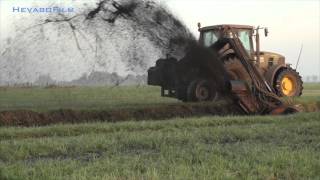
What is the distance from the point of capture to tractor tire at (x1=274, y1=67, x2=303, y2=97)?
24.2 metres

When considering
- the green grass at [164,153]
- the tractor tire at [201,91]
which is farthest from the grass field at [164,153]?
the tractor tire at [201,91]

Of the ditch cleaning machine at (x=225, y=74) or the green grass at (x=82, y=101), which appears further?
the green grass at (x=82, y=101)

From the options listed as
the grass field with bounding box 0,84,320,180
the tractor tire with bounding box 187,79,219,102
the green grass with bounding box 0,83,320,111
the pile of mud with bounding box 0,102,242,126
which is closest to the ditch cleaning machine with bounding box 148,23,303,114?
the tractor tire with bounding box 187,79,219,102

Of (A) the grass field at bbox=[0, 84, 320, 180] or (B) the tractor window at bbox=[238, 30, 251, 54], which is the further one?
(B) the tractor window at bbox=[238, 30, 251, 54]

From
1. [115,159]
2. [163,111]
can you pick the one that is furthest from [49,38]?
[115,159]

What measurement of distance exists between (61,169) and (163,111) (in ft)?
45.1

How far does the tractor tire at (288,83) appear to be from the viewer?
951 inches

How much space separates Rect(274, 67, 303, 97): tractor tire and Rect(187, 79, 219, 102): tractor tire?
110 inches

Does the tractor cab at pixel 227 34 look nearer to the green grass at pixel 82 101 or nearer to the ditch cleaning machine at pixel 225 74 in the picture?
the ditch cleaning machine at pixel 225 74

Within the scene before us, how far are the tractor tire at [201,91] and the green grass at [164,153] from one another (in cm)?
635

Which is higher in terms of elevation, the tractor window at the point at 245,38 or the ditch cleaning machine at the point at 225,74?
the tractor window at the point at 245,38

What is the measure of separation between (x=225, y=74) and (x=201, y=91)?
195cm

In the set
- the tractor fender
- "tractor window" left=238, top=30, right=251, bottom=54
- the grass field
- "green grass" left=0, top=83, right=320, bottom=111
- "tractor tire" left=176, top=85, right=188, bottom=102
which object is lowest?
the grass field

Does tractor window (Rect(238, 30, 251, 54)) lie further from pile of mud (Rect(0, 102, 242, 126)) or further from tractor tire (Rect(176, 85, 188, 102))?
tractor tire (Rect(176, 85, 188, 102))
